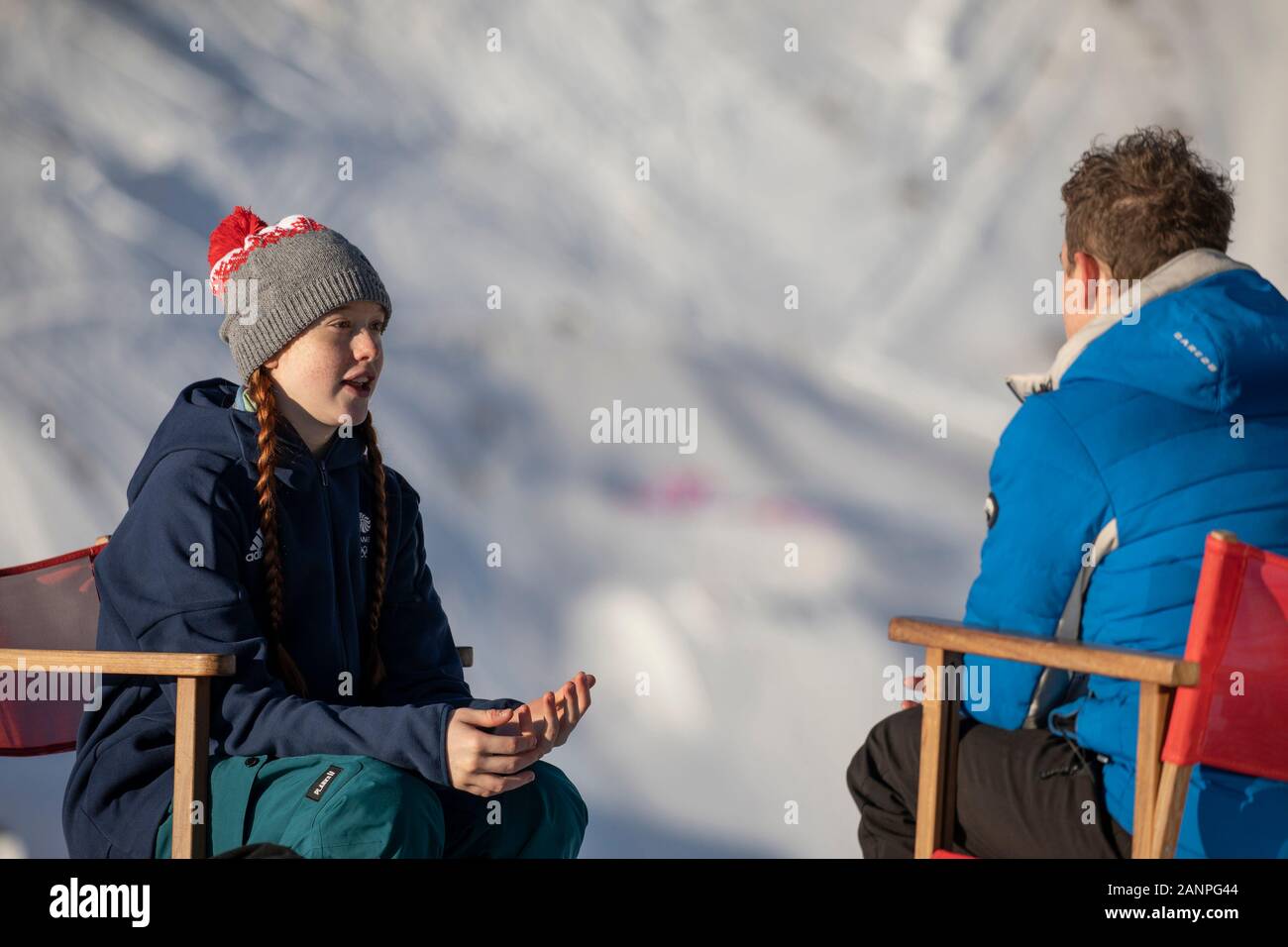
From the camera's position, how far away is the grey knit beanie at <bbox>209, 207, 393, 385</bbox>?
197 centimetres

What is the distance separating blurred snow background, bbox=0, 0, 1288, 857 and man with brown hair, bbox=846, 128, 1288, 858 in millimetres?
1603

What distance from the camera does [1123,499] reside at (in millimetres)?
1749

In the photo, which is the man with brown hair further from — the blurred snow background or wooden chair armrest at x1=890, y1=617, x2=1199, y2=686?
the blurred snow background

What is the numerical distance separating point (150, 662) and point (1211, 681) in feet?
4.09

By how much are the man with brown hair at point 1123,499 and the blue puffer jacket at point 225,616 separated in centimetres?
70

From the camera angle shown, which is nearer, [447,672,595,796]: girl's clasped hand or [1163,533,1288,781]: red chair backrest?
[1163,533,1288,781]: red chair backrest

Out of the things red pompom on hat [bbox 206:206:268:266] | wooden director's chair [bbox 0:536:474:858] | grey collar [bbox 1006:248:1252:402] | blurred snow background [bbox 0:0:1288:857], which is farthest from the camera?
blurred snow background [bbox 0:0:1288:857]

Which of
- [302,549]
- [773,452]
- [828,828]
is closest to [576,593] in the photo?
[773,452]

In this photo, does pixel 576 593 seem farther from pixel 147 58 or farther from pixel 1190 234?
pixel 1190 234

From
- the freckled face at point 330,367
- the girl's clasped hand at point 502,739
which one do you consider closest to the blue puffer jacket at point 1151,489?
the girl's clasped hand at point 502,739

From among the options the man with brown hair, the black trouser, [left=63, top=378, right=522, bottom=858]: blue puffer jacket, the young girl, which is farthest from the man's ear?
[left=63, top=378, right=522, bottom=858]: blue puffer jacket

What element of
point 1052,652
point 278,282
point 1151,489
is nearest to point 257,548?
point 278,282

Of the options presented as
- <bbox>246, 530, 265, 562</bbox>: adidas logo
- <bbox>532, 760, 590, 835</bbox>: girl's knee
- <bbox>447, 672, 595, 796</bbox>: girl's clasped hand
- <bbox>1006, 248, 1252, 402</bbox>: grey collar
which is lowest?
<bbox>532, 760, 590, 835</bbox>: girl's knee

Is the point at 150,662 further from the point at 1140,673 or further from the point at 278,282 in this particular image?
the point at 1140,673
